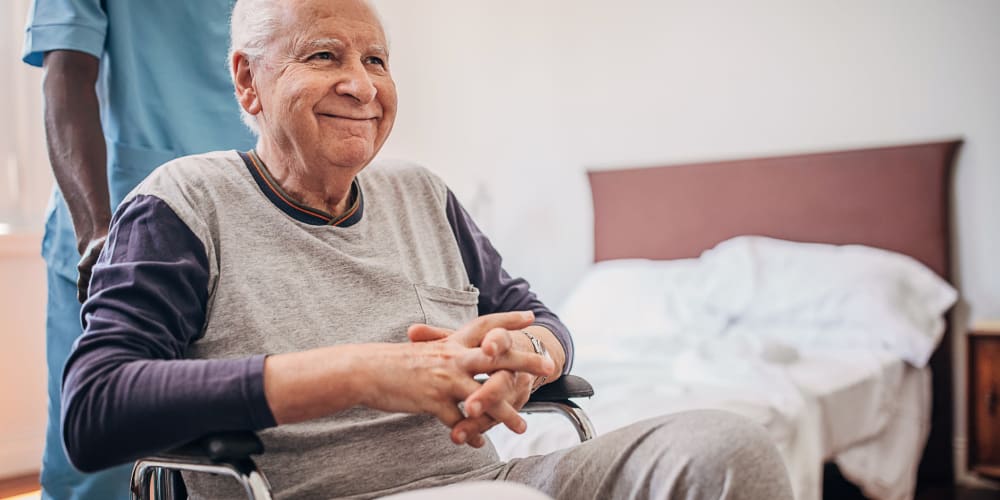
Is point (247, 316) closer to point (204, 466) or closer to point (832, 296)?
point (204, 466)

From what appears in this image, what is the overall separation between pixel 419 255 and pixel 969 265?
8.35ft

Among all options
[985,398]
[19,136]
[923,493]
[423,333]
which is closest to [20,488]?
[19,136]

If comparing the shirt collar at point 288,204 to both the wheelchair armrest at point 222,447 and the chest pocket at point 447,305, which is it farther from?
the wheelchair armrest at point 222,447

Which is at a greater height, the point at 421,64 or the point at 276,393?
the point at 421,64

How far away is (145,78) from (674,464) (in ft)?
3.86

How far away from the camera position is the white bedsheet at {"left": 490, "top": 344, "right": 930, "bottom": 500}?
192cm

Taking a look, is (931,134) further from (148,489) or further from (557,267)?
(148,489)

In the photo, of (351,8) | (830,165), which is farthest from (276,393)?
(830,165)

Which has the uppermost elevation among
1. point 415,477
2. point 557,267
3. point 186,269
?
point 186,269

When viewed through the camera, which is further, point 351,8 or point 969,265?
point 969,265

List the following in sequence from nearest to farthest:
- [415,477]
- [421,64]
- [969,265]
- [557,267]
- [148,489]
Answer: [148,489], [415,477], [969,265], [557,267], [421,64]

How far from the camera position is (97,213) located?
1.32 metres

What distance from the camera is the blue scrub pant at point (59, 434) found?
1.42 meters

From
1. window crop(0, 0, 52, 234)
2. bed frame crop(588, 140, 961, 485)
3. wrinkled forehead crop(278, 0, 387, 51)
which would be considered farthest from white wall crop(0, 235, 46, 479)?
wrinkled forehead crop(278, 0, 387, 51)
